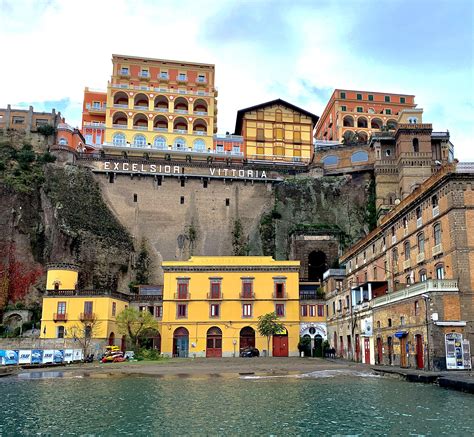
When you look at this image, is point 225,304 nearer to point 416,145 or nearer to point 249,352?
point 249,352

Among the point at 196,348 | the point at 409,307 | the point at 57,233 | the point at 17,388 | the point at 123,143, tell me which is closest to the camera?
the point at 17,388

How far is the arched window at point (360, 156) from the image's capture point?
7664 centimetres

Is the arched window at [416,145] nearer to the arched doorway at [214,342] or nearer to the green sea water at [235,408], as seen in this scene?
the arched doorway at [214,342]

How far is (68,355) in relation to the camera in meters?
45.2

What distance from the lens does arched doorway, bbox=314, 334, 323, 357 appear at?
55094mm

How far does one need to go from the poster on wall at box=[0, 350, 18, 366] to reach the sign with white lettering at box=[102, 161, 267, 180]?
114 ft

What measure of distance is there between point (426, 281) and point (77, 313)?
3410cm

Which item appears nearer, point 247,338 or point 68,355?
point 68,355

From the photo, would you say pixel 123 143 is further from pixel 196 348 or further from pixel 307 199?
pixel 196 348

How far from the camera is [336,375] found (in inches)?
1246

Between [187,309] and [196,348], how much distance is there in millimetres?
3959

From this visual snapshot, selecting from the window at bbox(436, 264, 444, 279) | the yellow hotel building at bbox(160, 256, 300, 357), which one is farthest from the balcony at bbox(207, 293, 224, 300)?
the window at bbox(436, 264, 444, 279)

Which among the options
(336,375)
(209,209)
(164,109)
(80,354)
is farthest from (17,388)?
(164,109)

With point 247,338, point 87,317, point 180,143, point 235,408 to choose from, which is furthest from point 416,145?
point 235,408
